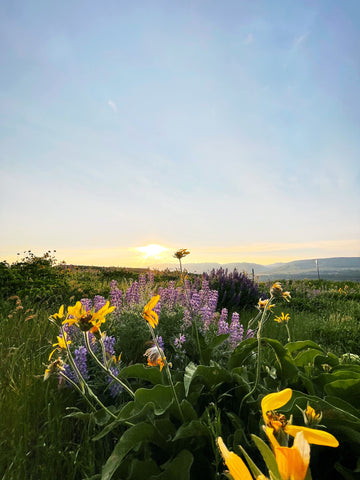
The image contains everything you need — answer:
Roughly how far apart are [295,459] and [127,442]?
114 centimetres

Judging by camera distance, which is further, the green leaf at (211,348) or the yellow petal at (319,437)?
the green leaf at (211,348)

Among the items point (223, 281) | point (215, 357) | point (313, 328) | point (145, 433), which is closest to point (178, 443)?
point (145, 433)

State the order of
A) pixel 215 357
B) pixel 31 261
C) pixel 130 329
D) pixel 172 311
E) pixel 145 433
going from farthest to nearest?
pixel 31 261 → pixel 172 311 → pixel 130 329 → pixel 215 357 → pixel 145 433

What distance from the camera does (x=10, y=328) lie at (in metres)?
4.37

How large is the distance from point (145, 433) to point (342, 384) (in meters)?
0.91

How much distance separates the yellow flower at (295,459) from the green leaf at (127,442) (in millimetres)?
1019

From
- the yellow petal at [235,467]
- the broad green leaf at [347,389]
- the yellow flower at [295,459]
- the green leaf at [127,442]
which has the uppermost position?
the yellow flower at [295,459]

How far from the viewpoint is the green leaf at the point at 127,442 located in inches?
52.7

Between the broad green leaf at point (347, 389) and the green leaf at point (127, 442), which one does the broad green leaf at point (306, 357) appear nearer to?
the broad green leaf at point (347, 389)

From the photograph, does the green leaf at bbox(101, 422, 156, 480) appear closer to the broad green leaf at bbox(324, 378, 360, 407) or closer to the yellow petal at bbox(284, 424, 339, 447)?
the broad green leaf at bbox(324, 378, 360, 407)

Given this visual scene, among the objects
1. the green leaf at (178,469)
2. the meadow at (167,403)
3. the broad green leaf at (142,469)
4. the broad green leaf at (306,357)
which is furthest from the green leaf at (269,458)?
the broad green leaf at (306,357)

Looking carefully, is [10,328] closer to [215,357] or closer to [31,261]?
[215,357]

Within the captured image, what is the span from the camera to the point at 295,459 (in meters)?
0.50

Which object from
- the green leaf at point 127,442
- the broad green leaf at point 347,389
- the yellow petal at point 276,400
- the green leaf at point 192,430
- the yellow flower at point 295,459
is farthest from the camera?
the broad green leaf at point 347,389
